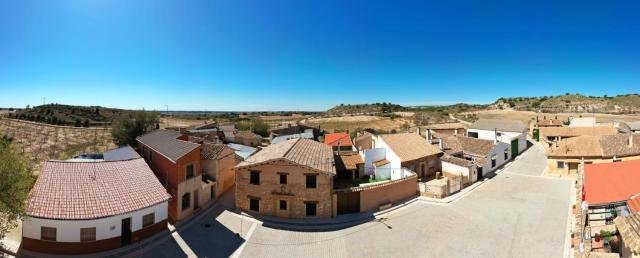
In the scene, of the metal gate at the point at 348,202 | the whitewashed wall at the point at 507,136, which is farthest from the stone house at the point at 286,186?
the whitewashed wall at the point at 507,136

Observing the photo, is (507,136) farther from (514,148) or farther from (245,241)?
(245,241)

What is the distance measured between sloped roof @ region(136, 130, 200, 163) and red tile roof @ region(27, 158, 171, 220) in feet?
7.38

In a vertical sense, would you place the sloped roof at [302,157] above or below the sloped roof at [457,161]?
above

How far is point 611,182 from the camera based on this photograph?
17406mm

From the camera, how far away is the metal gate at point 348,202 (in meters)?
25.3

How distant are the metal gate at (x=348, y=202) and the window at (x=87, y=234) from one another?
16385mm

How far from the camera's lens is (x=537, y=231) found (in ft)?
69.8

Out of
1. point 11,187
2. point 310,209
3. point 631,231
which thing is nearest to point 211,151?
point 310,209

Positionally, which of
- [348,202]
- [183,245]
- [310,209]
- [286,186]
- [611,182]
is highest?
[611,182]

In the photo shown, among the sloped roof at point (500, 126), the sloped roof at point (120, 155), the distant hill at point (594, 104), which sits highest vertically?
the distant hill at point (594, 104)

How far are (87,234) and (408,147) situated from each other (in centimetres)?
3011

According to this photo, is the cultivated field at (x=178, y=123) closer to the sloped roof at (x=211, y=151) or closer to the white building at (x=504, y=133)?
the sloped roof at (x=211, y=151)

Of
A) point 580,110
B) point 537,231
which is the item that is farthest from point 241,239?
point 580,110

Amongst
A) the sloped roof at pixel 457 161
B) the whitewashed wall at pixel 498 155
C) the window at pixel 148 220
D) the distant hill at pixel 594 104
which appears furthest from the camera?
the distant hill at pixel 594 104
